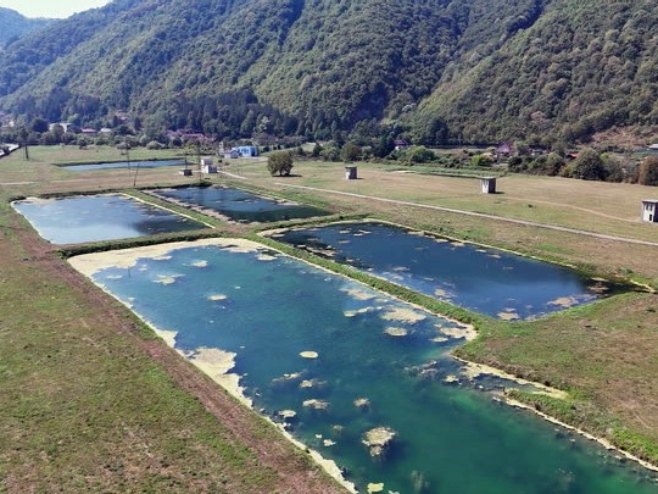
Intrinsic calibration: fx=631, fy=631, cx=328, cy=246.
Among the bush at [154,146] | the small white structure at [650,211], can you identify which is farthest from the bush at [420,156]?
the bush at [154,146]

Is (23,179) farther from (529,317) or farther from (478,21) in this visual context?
(478,21)

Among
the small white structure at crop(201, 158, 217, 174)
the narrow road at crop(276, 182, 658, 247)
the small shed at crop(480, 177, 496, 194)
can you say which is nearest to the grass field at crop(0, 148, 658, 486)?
the narrow road at crop(276, 182, 658, 247)

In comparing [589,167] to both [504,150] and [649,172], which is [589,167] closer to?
[649,172]

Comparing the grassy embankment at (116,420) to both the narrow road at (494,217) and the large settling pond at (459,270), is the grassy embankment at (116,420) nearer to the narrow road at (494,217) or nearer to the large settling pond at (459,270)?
the large settling pond at (459,270)

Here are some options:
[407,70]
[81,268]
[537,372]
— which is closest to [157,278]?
[81,268]

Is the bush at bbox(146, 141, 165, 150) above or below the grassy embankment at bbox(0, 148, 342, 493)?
above

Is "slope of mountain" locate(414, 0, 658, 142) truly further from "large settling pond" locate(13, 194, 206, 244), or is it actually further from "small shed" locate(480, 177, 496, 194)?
"large settling pond" locate(13, 194, 206, 244)

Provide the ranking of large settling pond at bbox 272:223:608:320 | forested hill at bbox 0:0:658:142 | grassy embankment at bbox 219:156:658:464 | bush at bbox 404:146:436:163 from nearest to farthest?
grassy embankment at bbox 219:156:658:464
large settling pond at bbox 272:223:608:320
bush at bbox 404:146:436:163
forested hill at bbox 0:0:658:142
